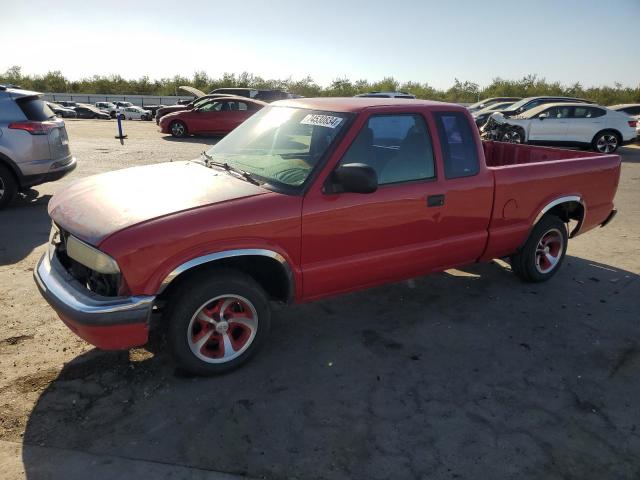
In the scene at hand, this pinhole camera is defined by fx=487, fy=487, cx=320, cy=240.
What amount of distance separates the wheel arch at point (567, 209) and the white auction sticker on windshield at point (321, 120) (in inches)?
93.0

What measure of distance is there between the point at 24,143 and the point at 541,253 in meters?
7.16

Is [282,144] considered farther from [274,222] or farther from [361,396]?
[361,396]

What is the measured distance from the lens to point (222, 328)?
3.29 m

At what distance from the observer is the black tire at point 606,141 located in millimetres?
15477

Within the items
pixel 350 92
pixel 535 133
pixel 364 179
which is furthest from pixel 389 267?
pixel 350 92

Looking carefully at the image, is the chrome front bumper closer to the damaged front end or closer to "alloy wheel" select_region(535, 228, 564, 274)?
"alloy wheel" select_region(535, 228, 564, 274)

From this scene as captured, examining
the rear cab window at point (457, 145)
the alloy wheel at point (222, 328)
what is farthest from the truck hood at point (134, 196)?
the rear cab window at point (457, 145)

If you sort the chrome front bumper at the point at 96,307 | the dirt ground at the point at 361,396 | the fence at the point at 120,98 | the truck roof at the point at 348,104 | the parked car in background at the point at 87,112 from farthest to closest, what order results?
the fence at the point at 120,98
the parked car in background at the point at 87,112
the truck roof at the point at 348,104
the chrome front bumper at the point at 96,307
the dirt ground at the point at 361,396

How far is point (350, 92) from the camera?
174 feet

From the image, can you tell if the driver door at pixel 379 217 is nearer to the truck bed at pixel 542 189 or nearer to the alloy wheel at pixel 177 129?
the truck bed at pixel 542 189

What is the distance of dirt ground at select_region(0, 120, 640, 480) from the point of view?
2.62 m

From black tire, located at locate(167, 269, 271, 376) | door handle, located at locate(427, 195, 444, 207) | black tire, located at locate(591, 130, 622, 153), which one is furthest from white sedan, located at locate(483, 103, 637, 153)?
black tire, located at locate(167, 269, 271, 376)

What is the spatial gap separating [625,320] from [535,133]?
1256 cm

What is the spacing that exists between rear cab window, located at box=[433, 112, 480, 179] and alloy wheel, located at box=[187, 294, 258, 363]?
6.51ft
